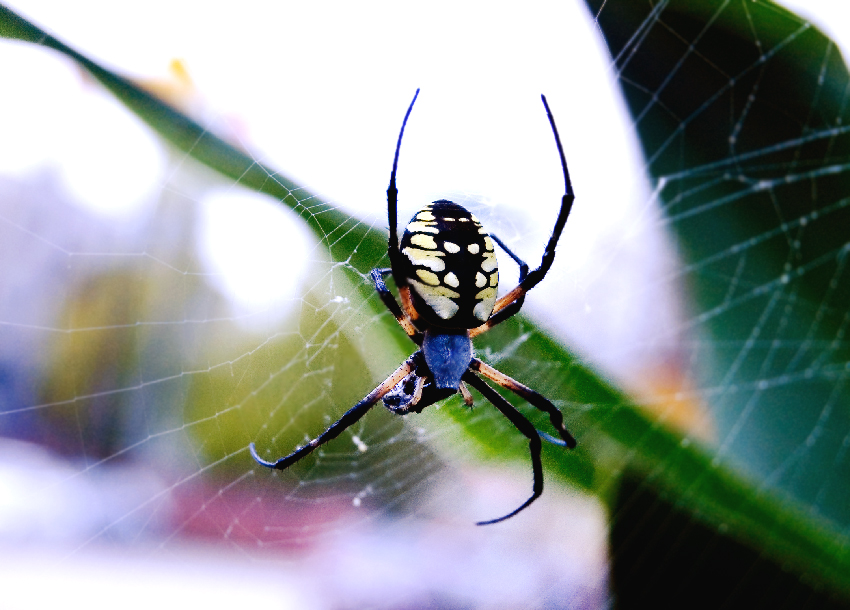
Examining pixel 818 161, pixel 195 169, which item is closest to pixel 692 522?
pixel 818 161

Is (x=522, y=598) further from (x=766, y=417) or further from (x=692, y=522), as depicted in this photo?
(x=766, y=417)

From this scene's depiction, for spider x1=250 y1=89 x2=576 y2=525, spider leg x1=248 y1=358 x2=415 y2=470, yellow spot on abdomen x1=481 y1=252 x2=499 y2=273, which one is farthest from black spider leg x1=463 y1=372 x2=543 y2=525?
yellow spot on abdomen x1=481 y1=252 x2=499 y2=273

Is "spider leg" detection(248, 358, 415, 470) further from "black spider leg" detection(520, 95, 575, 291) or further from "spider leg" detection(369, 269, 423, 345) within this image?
"black spider leg" detection(520, 95, 575, 291)

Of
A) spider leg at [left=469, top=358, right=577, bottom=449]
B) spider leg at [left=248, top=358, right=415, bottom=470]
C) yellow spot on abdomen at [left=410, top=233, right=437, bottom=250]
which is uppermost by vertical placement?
yellow spot on abdomen at [left=410, top=233, right=437, bottom=250]

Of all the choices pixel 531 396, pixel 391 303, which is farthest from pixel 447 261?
pixel 531 396

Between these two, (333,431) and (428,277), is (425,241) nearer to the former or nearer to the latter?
(428,277)

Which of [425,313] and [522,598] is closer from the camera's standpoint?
[425,313]

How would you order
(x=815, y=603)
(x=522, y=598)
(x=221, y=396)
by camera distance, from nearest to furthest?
(x=221, y=396), (x=815, y=603), (x=522, y=598)
